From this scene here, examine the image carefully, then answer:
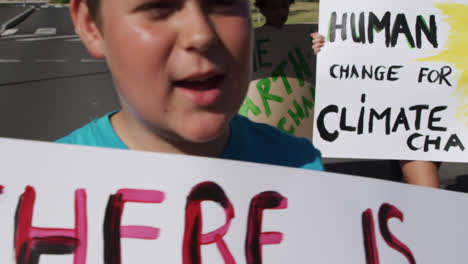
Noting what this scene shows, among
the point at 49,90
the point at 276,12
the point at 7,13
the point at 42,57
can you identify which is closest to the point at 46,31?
the point at 42,57

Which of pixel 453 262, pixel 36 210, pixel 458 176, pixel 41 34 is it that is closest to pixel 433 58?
pixel 453 262

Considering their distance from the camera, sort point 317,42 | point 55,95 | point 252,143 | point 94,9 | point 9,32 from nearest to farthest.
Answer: point 94,9
point 252,143
point 317,42
point 55,95
point 9,32

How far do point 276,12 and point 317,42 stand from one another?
0.25m

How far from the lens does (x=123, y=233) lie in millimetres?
875

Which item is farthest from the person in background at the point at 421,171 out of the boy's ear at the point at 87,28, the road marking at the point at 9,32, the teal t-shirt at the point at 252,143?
the road marking at the point at 9,32

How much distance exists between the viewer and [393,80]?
2479 millimetres

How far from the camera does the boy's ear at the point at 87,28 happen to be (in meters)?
1.02

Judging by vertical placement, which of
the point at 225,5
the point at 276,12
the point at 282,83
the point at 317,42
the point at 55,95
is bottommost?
the point at 225,5

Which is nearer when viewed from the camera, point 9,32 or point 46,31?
point 9,32

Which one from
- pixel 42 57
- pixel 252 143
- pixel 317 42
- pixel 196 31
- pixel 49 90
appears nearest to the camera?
pixel 196 31

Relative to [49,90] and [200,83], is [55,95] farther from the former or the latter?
[200,83]

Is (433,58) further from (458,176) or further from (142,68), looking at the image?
(458,176)

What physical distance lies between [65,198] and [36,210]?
0.15 ft

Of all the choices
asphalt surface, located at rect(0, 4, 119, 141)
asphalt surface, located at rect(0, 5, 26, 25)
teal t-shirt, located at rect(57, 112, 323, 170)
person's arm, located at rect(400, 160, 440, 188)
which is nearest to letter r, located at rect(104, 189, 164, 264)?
teal t-shirt, located at rect(57, 112, 323, 170)
